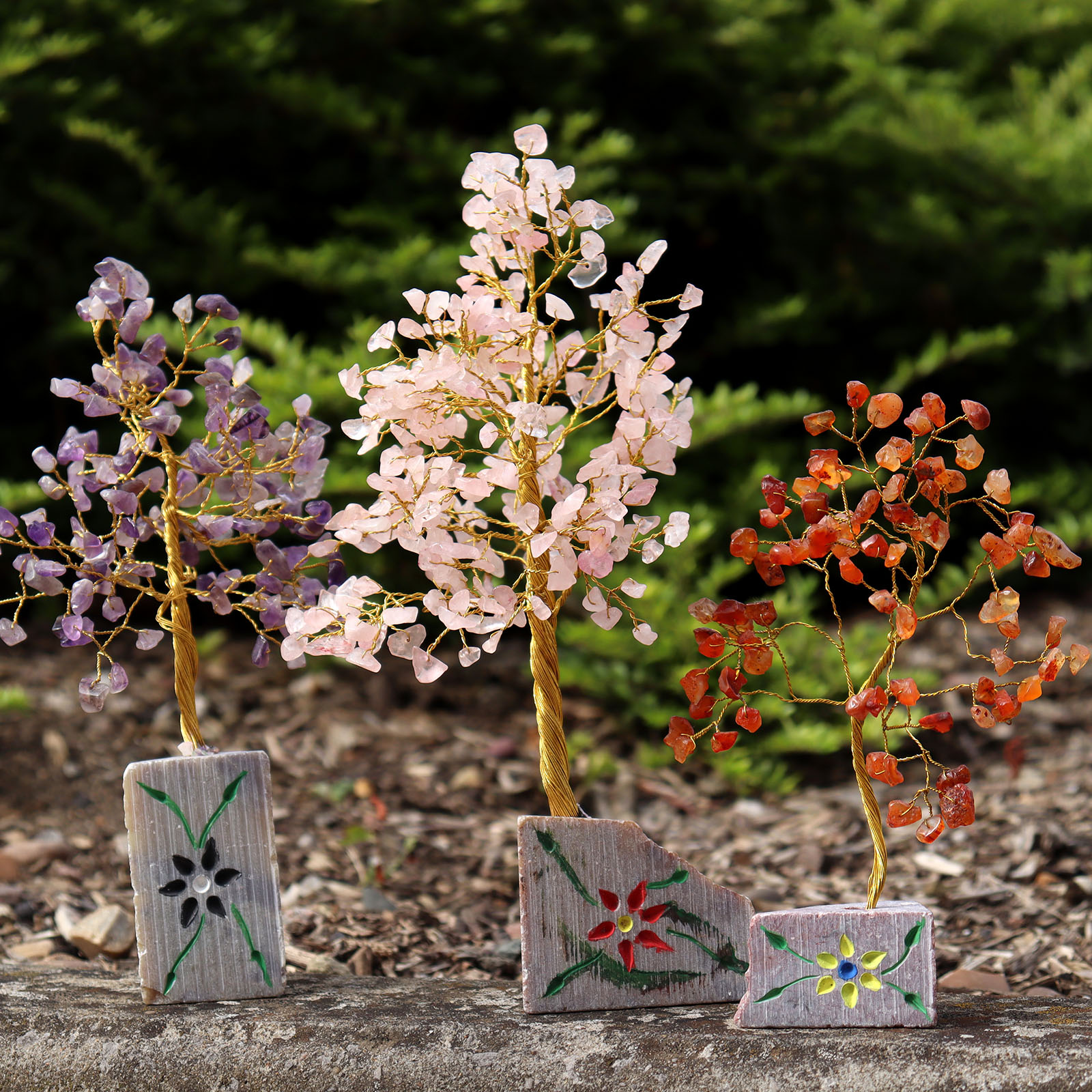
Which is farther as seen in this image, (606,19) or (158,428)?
(606,19)

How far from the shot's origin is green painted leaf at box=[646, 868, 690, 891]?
110 centimetres

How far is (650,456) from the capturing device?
109cm

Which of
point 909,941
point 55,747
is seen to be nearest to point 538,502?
point 909,941

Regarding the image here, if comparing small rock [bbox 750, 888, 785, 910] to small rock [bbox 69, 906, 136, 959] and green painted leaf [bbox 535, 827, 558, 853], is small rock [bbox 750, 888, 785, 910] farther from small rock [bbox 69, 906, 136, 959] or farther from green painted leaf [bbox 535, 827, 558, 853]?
small rock [bbox 69, 906, 136, 959]

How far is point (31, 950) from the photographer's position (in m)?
1.53

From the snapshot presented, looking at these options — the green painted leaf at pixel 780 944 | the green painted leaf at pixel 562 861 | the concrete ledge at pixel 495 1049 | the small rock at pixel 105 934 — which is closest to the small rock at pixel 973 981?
the concrete ledge at pixel 495 1049

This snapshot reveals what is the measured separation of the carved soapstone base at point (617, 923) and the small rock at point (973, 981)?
0.40 meters

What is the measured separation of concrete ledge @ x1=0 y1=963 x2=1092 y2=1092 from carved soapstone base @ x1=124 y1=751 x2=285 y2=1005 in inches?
1.3

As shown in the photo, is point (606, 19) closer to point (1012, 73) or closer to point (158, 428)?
point (1012, 73)

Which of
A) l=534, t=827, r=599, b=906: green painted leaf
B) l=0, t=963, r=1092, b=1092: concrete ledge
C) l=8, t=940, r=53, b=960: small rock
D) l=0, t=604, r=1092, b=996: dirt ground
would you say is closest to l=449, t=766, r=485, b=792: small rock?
l=0, t=604, r=1092, b=996: dirt ground

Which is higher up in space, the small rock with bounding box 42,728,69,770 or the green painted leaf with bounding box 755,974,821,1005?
the small rock with bounding box 42,728,69,770

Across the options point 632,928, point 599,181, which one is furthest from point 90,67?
point 632,928

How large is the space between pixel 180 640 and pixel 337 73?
2.36 metres

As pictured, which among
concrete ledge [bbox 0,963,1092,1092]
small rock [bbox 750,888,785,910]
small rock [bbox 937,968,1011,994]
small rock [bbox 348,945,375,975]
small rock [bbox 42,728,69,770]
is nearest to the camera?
concrete ledge [bbox 0,963,1092,1092]
